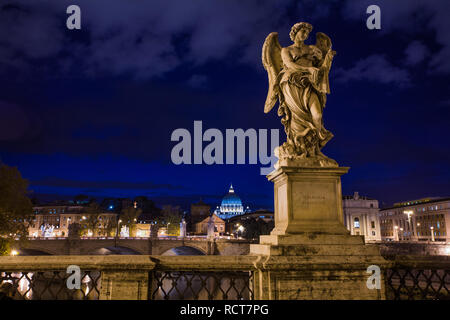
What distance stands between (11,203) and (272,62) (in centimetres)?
3001

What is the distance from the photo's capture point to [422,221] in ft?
318

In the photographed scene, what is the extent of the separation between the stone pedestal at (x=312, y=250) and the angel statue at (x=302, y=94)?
0.44 metres

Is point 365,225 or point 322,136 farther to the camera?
point 365,225

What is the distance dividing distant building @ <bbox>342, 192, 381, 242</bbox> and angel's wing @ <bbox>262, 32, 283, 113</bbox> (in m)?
116

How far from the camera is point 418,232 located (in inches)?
3868

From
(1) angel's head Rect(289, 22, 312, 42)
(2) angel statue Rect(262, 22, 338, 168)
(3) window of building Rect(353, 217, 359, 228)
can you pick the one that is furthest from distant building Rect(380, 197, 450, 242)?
(1) angel's head Rect(289, 22, 312, 42)

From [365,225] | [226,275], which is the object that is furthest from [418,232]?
[226,275]

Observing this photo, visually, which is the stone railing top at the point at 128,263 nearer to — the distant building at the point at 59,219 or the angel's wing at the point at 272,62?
the angel's wing at the point at 272,62

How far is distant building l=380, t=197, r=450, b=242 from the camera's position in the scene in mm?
85062

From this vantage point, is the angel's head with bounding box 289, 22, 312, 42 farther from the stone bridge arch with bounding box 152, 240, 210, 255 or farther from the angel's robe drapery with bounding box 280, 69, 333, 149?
the stone bridge arch with bounding box 152, 240, 210, 255

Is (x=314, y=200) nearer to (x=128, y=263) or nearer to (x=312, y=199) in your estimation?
(x=312, y=199)

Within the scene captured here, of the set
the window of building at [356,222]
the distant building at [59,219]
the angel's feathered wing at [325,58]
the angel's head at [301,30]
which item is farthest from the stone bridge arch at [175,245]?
the angel's head at [301,30]
